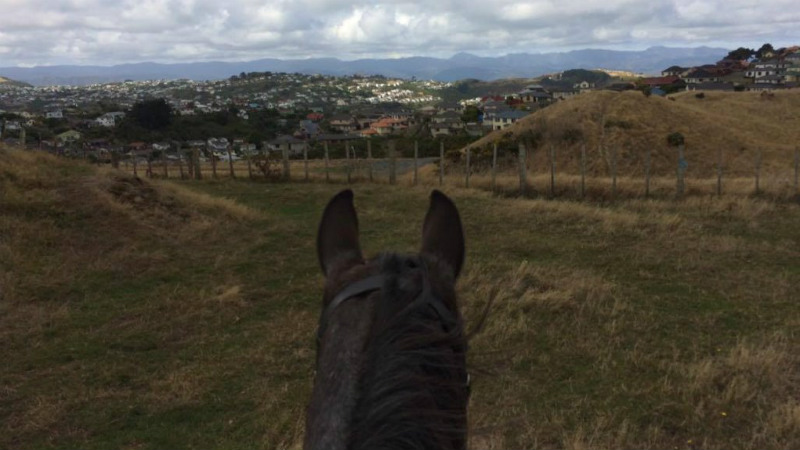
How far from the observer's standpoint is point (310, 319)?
688 cm

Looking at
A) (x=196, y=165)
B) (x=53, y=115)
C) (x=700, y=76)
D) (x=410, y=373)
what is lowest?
(x=196, y=165)

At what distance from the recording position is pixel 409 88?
174000 mm

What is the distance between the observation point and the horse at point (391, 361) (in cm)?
99

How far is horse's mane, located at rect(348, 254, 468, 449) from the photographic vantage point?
0.98 metres

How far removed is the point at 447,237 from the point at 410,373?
0.52 m

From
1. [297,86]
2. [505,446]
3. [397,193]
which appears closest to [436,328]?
[505,446]

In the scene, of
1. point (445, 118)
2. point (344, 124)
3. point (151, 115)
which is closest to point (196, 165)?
point (151, 115)

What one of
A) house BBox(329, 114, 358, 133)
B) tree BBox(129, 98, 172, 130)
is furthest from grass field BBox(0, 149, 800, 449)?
house BBox(329, 114, 358, 133)

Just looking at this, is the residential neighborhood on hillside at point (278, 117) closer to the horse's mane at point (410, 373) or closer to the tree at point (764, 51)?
the tree at point (764, 51)

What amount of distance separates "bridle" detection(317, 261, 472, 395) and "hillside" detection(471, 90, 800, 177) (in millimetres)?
23168

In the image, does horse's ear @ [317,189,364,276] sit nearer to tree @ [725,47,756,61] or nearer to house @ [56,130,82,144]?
house @ [56,130,82,144]

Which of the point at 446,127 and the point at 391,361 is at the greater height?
the point at 391,361

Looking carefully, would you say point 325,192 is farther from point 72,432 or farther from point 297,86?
point 297,86

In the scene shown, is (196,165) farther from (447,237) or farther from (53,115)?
(53,115)
